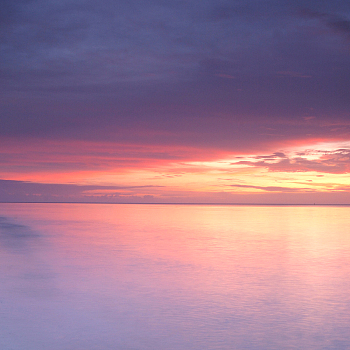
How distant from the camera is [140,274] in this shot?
14.7 meters

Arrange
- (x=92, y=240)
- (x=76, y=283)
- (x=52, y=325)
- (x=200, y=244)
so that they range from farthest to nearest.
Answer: (x=92, y=240) → (x=200, y=244) → (x=76, y=283) → (x=52, y=325)

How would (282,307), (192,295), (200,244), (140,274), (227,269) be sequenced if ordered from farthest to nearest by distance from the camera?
(200,244) → (227,269) → (140,274) → (192,295) → (282,307)

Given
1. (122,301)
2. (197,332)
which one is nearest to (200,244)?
(122,301)

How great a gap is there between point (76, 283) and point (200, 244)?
12.1m

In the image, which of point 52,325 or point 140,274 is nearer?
point 52,325

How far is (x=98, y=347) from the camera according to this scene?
24.1 feet

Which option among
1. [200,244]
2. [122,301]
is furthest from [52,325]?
[200,244]

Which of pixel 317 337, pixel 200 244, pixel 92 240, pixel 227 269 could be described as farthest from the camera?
pixel 92 240

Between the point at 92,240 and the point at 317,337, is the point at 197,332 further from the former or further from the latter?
the point at 92,240

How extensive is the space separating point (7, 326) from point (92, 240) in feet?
59.1

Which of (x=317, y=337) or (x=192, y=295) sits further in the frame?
(x=192, y=295)

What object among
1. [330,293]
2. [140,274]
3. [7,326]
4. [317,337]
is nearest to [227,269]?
[140,274]

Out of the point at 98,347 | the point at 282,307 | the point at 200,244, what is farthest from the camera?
the point at 200,244

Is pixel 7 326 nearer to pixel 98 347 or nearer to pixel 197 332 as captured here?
pixel 98 347
